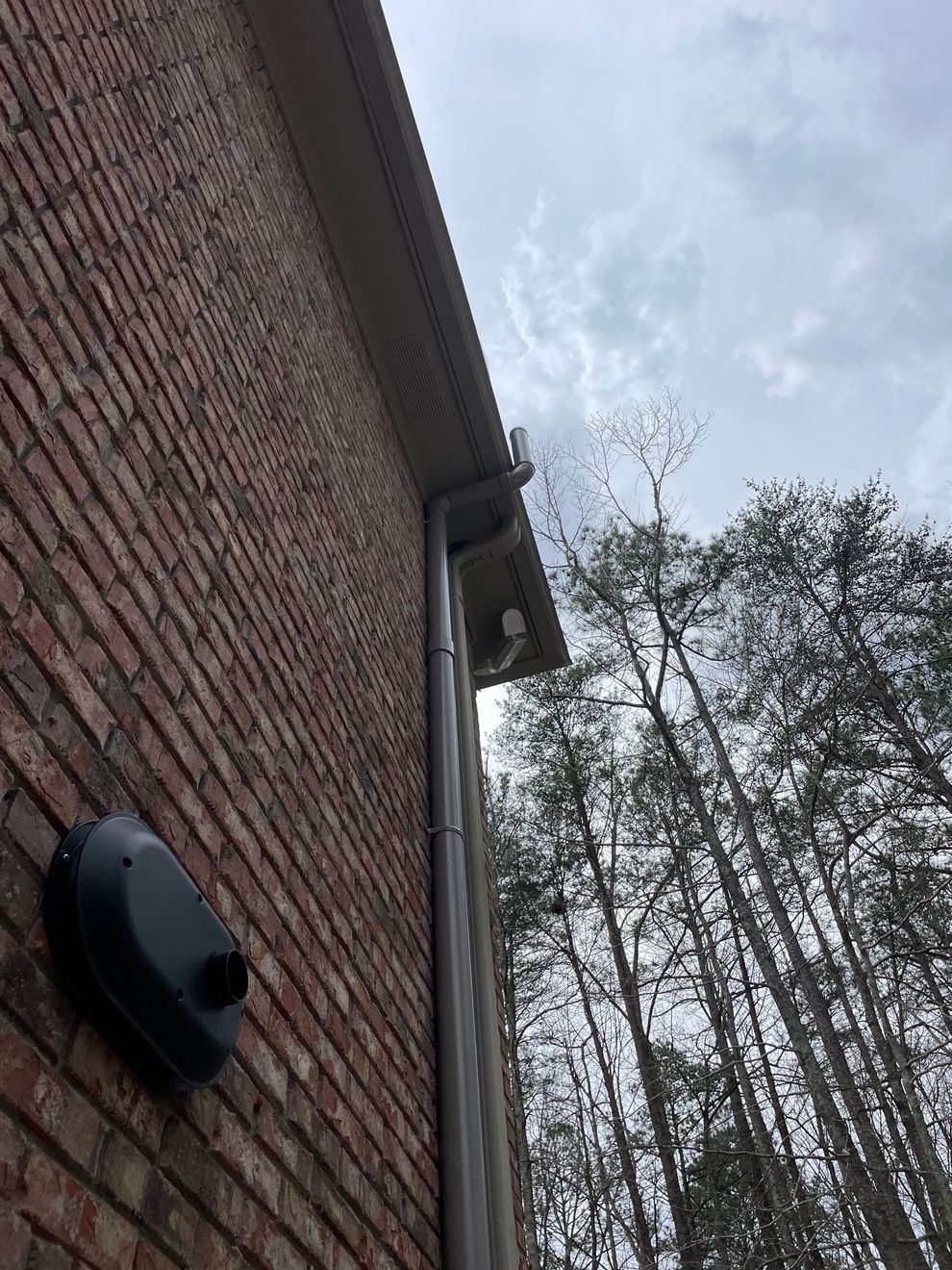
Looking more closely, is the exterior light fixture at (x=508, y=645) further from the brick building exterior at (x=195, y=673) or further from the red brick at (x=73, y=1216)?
the red brick at (x=73, y=1216)

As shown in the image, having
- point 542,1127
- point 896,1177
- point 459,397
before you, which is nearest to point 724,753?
point 896,1177

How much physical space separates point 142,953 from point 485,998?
2.25m

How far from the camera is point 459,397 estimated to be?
471cm

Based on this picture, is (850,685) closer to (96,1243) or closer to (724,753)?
(724,753)

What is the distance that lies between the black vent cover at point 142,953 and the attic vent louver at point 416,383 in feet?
11.8

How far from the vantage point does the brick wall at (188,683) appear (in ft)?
3.89

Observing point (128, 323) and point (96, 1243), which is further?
point (128, 323)

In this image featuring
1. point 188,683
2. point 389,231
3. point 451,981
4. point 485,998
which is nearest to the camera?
point 188,683

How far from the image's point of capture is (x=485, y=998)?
3.27 meters

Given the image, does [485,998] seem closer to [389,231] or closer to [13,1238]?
[13,1238]

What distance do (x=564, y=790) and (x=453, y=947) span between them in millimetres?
11823

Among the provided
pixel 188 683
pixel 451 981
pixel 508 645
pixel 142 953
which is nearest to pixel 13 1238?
pixel 142 953

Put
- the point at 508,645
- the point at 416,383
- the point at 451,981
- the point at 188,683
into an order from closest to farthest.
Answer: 1. the point at 188,683
2. the point at 451,981
3. the point at 416,383
4. the point at 508,645

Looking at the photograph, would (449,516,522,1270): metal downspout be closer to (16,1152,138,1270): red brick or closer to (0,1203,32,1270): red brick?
(16,1152,138,1270): red brick
